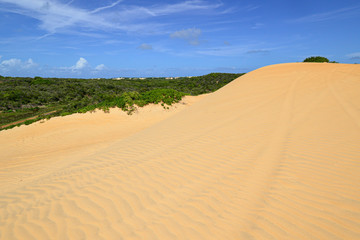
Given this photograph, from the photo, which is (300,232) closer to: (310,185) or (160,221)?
(310,185)

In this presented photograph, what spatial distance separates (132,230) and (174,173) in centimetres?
154

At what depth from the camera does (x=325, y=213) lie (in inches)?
98.3

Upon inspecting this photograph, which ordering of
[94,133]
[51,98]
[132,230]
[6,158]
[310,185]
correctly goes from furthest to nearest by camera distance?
[51,98]
[94,133]
[6,158]
[310,185]
[132,230]

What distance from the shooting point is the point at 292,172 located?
11.4 feet

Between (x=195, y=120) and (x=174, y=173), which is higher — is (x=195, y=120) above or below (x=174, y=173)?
above

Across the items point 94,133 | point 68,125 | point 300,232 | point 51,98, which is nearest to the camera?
point 300,232

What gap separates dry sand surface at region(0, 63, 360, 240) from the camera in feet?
8.00

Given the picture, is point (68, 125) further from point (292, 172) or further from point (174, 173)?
point (292, 172)

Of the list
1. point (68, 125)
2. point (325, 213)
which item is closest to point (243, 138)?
point (325, 213)

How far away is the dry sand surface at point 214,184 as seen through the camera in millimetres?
2438

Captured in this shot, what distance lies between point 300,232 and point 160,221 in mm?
1712

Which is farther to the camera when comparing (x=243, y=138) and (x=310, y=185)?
(x=243, y=138)

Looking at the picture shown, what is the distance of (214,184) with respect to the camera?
3342 millimetres

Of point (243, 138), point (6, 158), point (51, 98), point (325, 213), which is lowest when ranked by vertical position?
point (6, 158)
